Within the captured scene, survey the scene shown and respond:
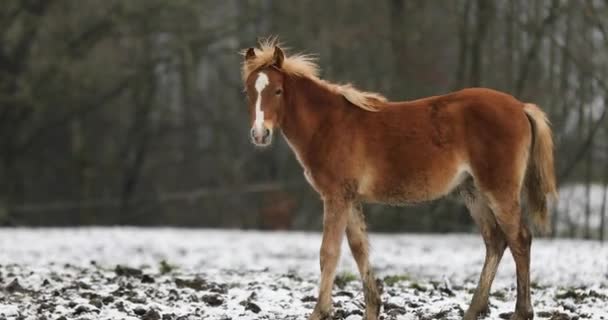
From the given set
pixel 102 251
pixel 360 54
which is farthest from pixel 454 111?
pixel 360 54

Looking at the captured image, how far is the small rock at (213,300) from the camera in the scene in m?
7.66

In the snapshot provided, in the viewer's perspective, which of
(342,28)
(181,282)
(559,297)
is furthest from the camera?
(342,28)

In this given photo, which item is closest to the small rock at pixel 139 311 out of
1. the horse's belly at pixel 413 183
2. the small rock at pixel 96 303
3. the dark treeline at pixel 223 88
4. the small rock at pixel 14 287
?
the small rock at pixel 96 303

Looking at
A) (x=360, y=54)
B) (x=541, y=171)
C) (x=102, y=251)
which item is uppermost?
(x=360, y=54)

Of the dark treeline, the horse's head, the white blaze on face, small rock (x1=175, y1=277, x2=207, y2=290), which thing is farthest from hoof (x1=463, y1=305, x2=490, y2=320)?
the dark treeline

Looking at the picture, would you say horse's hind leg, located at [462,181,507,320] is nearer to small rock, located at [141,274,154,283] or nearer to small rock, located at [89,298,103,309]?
small rock, located at [89,298,103,309]

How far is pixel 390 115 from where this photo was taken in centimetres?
685

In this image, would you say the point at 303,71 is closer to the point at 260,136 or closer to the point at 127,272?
the point at 260,136

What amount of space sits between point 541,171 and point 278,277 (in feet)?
12.5

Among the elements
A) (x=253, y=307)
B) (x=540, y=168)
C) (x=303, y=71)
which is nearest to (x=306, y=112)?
(x=303, y=71)

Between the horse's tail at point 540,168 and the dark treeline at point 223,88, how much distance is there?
7.98 meters

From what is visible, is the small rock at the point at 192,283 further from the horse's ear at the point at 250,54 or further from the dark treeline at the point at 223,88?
the dark treeline at the point at 223,88

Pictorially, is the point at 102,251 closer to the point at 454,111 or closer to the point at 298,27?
the point at 454,111

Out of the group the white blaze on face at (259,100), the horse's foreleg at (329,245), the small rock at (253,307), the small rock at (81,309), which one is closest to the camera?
the white blaze on face at (259,100)
